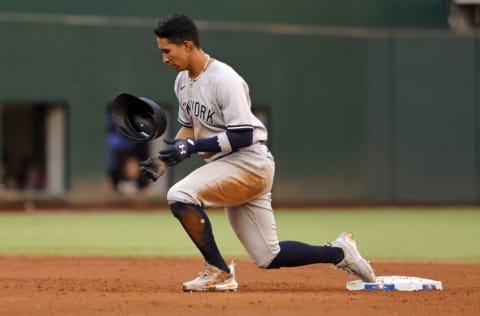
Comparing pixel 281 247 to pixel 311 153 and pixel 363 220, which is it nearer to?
pixel 363 220

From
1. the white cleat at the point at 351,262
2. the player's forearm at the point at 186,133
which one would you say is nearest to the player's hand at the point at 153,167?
the player's forearm at the point at 186,133

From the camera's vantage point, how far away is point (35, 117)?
80.5ft

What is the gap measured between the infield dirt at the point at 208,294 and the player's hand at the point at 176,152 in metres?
0.91

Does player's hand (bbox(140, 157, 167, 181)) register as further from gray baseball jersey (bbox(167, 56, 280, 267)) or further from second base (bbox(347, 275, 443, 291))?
second base (bbox(347, 275, 443, 291))

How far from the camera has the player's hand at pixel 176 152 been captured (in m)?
7.39

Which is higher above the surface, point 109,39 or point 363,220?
point 109,39

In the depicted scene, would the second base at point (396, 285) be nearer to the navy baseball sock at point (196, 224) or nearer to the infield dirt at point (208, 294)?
the infield dirt at point (208, 294)

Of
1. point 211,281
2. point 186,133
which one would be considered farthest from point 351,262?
point 186,133

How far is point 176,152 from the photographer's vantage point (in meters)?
7.39

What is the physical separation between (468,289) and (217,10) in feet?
58.0

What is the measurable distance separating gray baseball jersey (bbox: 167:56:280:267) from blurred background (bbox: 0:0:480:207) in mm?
16114

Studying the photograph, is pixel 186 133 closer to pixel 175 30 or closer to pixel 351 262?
pixel 175 30

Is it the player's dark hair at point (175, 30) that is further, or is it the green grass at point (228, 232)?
the green grass at point (228, 232)

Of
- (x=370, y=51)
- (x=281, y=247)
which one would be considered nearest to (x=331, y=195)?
(x=370, y=51)
